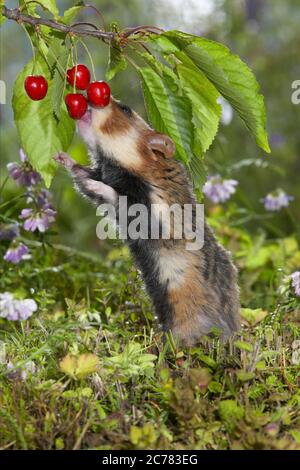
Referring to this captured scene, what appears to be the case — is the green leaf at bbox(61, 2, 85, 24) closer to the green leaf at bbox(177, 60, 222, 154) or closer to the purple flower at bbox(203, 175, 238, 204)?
the green leaf at bbox(177, 60, 222, 154)

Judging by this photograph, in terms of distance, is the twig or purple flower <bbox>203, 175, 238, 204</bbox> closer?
the twig

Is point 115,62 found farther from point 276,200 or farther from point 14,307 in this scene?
point 276,200

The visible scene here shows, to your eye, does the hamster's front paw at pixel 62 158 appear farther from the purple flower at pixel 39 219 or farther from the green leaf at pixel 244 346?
the green leaf at pixel 244 346

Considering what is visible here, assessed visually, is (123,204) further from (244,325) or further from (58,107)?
(244,325)

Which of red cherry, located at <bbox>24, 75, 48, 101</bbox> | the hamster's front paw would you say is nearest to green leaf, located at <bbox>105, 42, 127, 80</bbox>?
red cherry, located at <bbox>24, 75, 48, 101</bbox>

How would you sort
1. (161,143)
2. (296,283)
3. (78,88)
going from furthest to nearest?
(296,283) < (161,143) < (78,88)

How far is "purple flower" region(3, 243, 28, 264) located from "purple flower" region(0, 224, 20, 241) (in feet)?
0.46

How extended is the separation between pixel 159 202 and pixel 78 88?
0.67 m

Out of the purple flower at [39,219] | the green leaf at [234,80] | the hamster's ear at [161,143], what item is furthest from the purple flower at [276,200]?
the green leaf at [234,80]

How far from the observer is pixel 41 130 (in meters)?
3.61

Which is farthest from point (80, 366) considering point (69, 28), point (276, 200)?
point (276, 200)

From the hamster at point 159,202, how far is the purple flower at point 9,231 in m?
0.98

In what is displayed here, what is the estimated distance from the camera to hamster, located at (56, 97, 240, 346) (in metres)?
3.52

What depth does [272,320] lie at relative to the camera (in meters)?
3.79
